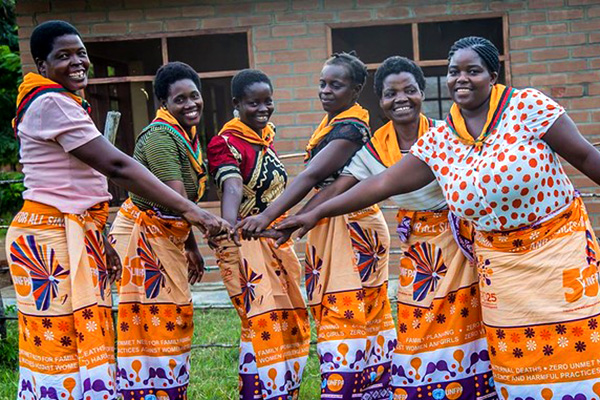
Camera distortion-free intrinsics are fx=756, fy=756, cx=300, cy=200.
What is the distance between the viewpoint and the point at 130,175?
3365 millimetres

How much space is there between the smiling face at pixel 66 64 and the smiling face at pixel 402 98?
157 cm

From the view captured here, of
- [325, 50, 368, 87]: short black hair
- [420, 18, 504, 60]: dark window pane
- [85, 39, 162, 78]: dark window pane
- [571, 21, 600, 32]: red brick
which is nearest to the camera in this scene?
[325, 50, 368, 87]: short black hair

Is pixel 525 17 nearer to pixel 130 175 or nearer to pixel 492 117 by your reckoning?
pixel 492 117

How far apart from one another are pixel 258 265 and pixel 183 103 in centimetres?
96

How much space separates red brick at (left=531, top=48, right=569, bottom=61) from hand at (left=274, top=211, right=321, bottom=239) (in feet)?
15.1

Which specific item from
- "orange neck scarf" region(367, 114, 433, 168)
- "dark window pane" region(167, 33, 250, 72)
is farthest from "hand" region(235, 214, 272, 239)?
"dark window pane" region(167, 33, 250, 72)

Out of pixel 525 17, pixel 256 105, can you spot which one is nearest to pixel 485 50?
pixel 256 105

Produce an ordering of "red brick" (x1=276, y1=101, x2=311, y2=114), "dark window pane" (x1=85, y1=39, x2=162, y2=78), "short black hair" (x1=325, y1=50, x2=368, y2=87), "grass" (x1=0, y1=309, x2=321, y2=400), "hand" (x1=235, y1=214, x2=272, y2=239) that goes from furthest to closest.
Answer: "dark window pane" (x1=85, y1=39, x2=162, y2=78)
"red brick" (x1=276, y1=101, x2=311, y2=114)
"grass" (x1=0, y1=309, x2=321, y2=400)
"short black hair" (x1=325, y1=50, x2=368, y2=87)
"hand" (x1=235, y1=214, x2=272, y2=239)

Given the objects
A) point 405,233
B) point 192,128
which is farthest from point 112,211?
point 405,233

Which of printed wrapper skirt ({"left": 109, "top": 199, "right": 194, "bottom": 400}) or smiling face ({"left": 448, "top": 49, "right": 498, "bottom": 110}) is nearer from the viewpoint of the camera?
smiling face ({"left": 448, "top": 49, "right": 498, "bottom": 110})

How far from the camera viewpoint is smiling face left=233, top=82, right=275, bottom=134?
4.18 m

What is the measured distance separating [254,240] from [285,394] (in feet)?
2.72

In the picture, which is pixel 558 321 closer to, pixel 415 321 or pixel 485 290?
pixel 485 290

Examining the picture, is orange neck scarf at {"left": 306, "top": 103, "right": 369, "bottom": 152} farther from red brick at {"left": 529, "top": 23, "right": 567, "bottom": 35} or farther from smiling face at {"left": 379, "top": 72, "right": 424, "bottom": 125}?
red brick at {"left": 529, "top": 23, "right": 567, "bottom": 35}
